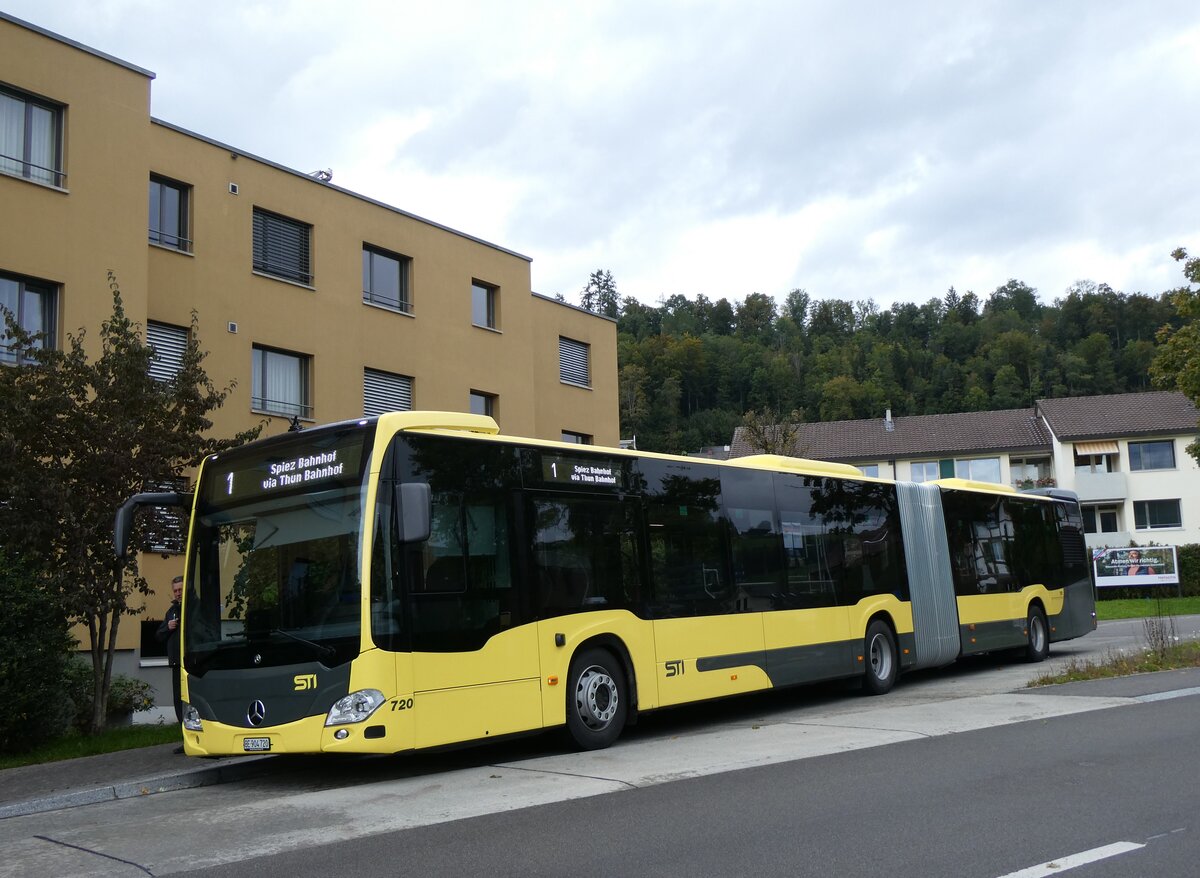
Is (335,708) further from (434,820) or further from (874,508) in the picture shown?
(874,508)

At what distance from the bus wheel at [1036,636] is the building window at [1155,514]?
45464mm

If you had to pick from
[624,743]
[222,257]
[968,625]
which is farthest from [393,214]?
[624,743]

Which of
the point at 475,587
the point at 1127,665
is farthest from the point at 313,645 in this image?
the point at 1127,665

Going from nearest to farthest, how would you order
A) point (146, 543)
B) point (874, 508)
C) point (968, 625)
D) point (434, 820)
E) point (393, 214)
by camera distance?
point (434, 820) < point (146, 543) < point (874, 508) < point (968, 625) < point (393, 214)

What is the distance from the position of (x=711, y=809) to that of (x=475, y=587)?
331 centimetres

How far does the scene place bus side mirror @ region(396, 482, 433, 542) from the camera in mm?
9078

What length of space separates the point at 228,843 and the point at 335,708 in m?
1.93

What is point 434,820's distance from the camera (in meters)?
7.77

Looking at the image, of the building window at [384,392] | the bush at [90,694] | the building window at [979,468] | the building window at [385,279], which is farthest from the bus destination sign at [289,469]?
the building window at [979,468]

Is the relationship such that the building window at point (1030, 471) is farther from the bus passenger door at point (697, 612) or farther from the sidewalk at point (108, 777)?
the sidewalk at point (108, 777)

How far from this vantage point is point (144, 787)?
32.7 ft

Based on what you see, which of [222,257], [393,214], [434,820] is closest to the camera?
[434,820]

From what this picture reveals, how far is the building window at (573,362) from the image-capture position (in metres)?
31.9

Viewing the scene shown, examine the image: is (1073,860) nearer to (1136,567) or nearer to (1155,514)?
(1136,567)
